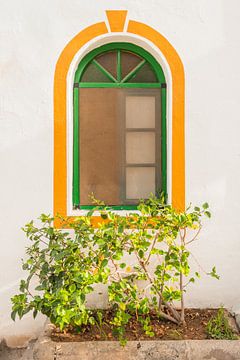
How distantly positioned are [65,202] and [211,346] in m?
1.70

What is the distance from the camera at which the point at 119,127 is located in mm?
3910

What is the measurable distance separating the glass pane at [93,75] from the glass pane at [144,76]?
25 cm

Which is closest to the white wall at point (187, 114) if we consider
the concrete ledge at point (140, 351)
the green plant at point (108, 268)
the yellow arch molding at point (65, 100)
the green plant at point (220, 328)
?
the yellow arch molding at point (65, 100)

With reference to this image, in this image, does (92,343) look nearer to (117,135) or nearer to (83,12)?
(117,135)

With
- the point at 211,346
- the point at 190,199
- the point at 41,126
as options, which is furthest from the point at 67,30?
the point at 211,346

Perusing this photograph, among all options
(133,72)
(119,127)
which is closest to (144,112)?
(119,127)

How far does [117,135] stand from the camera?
3908mm

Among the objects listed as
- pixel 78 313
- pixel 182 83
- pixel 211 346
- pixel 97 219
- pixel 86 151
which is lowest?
pixel 211 346

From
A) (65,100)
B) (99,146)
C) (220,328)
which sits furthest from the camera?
(99,146)

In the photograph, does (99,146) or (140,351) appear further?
(99,146)

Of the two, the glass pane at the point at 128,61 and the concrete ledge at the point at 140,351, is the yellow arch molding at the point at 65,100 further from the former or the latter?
the concrete ledge at the point at 140,351

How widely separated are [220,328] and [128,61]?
2527 millimetres

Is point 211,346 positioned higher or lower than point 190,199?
lower

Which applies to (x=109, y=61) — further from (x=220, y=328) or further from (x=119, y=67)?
(x=220, y=328)
